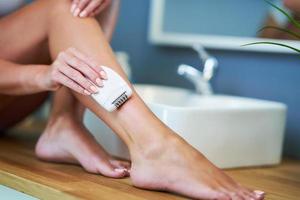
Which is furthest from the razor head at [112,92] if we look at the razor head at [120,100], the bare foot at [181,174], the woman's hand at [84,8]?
the woman's hand at [84,8]

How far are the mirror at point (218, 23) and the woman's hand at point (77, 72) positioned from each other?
24.0 inches

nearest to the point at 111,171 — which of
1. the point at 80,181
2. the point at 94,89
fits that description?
the point at 80,181

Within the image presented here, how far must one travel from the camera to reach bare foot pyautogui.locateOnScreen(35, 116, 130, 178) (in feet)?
4.04

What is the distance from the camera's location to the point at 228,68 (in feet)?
5.57

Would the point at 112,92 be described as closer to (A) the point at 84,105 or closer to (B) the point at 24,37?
(A) the point at 84,105

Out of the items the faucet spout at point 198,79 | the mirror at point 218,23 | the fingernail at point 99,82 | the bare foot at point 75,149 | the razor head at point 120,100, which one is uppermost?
the mirror at point 218,23

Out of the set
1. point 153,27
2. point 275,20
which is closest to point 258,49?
point 275,20

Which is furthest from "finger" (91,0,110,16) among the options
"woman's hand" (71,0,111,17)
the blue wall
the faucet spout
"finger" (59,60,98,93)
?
the blue wall

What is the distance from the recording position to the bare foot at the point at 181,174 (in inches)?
41.7

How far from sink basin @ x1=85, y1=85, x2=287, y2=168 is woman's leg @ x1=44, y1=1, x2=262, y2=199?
0.18m

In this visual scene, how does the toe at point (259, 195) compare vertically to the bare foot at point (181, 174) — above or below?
below

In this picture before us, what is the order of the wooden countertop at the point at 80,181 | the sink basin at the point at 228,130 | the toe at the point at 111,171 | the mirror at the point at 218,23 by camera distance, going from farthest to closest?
the mirror at the point at 218,23 < the sink basin at the point at 228,130 < the toe at the point at 111,171 < the wooden countertop at the point at 80,181

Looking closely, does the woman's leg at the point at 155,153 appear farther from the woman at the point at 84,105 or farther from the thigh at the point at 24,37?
the thigh at the point at 24,37

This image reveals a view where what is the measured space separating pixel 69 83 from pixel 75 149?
8.2 inches
